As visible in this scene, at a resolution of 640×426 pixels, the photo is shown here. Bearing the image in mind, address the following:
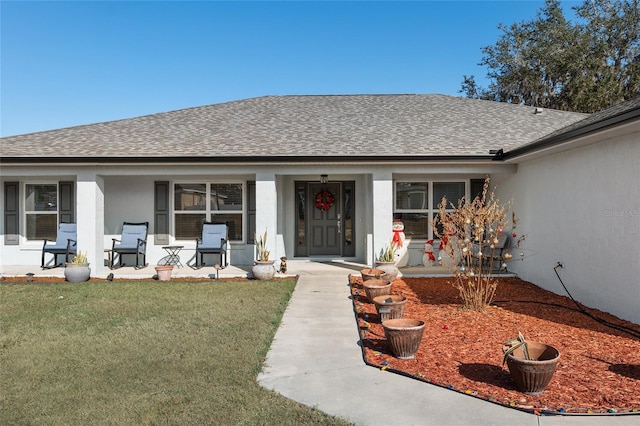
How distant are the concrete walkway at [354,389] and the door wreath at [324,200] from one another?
6.31 metres

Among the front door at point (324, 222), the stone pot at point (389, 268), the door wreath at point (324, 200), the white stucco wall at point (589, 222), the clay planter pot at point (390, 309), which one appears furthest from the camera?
the front door at point (324, 222)

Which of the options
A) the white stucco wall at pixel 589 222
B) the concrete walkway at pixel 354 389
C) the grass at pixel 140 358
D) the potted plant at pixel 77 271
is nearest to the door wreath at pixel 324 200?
the grass at pixel 140 358

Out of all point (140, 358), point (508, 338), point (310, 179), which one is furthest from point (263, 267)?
point (508, 338)

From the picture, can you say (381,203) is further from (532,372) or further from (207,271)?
(532,372)

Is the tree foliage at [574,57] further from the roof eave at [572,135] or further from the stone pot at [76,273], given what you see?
the stone pot at [76,273]

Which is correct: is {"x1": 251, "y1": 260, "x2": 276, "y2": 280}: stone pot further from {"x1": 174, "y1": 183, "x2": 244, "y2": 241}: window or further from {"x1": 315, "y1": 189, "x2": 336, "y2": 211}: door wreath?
{"x1": 315, "y1": 189, "x2": 336, "y2": 211}: door wreath

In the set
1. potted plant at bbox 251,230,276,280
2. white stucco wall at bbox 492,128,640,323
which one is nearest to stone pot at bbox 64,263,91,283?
potted plant at bbox 251,230,276,280

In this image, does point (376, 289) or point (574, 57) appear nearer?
point (376, 289)

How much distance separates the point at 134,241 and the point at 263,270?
3935 mm

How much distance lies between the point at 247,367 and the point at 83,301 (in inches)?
178

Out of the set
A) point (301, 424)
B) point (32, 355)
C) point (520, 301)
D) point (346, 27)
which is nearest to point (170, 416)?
point (301, 424)

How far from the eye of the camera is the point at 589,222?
22.1 feet

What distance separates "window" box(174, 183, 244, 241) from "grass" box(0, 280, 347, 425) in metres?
3.69

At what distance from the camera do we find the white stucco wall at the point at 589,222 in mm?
5789
